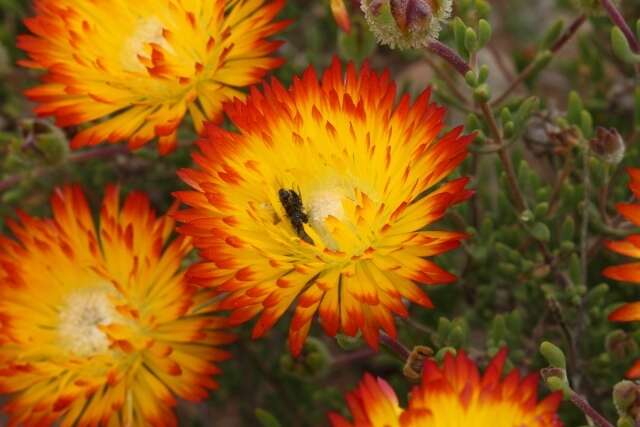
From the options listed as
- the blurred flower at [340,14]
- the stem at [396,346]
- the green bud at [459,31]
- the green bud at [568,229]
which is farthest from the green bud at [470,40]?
the stem at [396,346]

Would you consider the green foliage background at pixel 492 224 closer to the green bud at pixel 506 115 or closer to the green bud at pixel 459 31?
the green bud at pixel 506 115

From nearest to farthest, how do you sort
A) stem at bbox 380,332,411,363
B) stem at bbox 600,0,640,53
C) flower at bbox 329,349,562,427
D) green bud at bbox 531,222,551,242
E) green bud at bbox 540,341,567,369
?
flower at bbox 329,349,562,427, green bud at bbox 540,341,567,369, stem at bbox 380,332,411,363, stem at bbox 600,0,640,53, green bud at bbox 531,222,551,242

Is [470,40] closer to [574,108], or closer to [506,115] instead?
[506,115]

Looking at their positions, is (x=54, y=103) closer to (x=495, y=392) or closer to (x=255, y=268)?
(x=255, y=268)

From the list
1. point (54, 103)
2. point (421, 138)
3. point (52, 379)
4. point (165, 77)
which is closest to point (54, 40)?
point (54, 103)

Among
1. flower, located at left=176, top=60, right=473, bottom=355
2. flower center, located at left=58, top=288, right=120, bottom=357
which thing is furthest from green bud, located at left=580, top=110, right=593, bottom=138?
flower center, located at left=58, top=288, right=120, bottom=357

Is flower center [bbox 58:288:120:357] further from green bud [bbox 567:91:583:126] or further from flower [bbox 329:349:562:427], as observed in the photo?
green bud [bbox 567:91:583:126]
